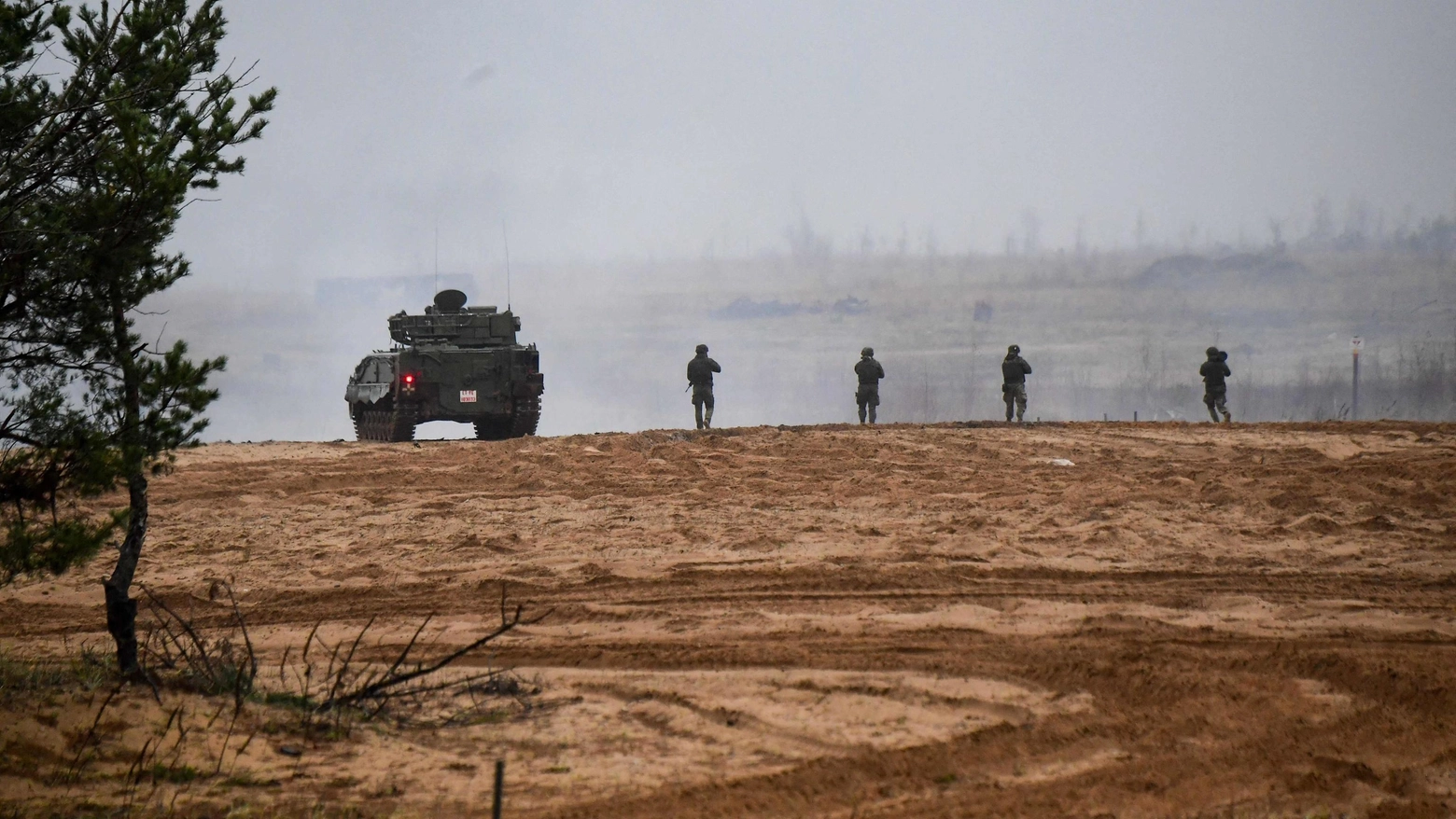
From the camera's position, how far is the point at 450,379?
22.7 m

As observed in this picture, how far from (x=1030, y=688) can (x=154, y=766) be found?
12.9ft

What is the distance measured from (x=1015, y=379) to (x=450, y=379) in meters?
10.3

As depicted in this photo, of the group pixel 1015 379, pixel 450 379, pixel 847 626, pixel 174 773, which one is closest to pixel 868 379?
pixel 1015 379

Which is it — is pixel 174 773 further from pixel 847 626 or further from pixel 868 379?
pixel 868 379

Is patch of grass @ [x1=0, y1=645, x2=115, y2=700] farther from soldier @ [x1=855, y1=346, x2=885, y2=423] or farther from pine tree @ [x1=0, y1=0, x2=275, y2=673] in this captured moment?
soldier @ [x1=855, y1=346, x2=885, y2=423]

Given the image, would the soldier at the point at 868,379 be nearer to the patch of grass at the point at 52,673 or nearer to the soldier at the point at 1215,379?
the soldier at the point at 1215,379

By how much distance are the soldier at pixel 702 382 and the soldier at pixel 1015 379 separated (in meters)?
5.34

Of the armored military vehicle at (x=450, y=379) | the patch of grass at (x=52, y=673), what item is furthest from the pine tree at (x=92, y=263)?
the armored military vehicle at (x=450, y=379)

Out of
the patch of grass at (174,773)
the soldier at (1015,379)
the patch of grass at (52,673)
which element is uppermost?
the soldier at (1015,379)

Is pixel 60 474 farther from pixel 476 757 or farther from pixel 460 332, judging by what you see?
pixel 460 332

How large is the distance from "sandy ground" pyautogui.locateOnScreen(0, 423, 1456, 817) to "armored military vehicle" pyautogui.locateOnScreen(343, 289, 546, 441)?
7262 mm

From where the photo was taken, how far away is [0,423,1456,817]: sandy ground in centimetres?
498

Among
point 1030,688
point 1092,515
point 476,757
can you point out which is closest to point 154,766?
point 476,757

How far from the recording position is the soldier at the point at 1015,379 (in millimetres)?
22969
